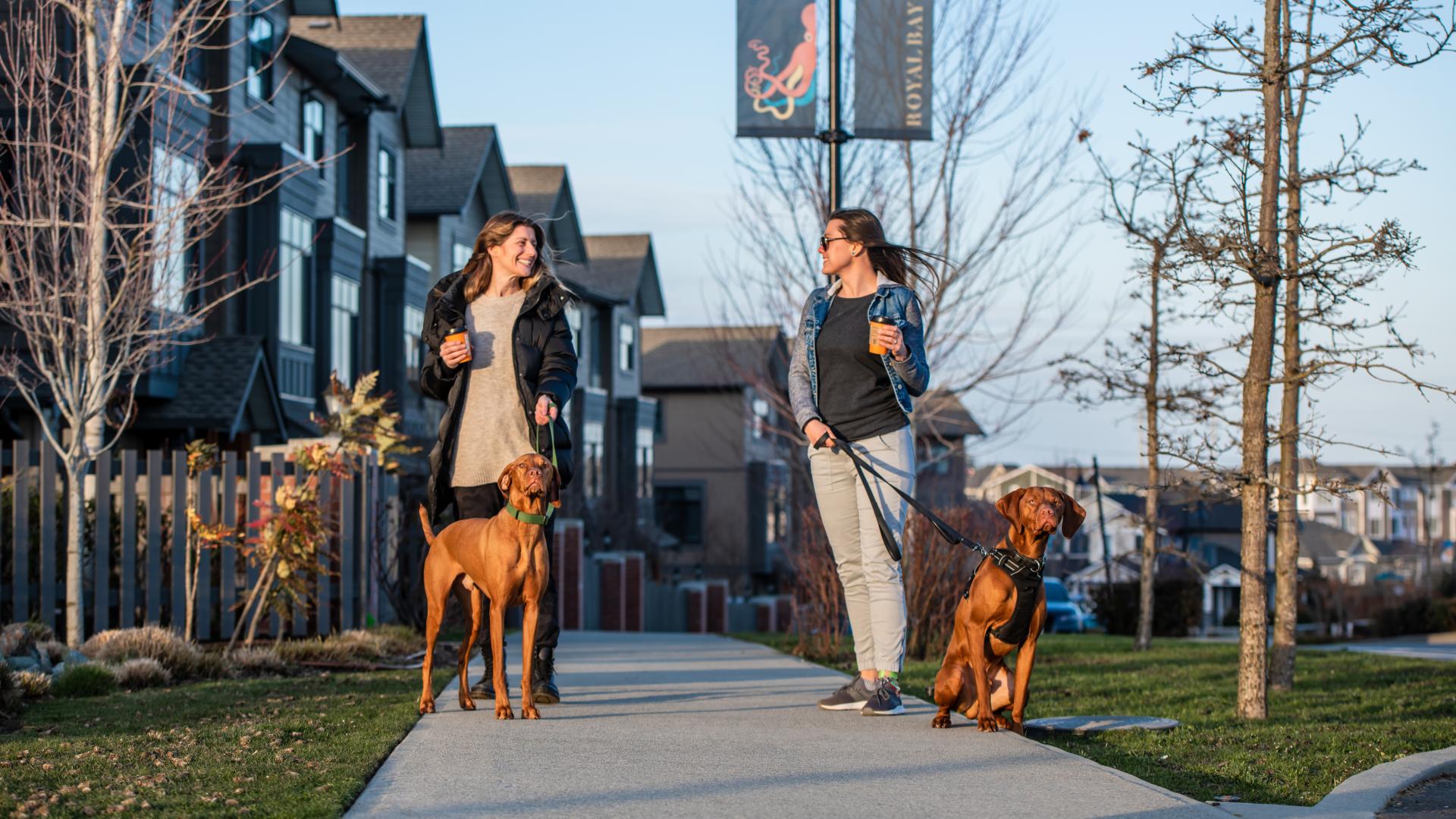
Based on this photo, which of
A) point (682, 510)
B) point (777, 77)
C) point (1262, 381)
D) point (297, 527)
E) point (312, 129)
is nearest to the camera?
point (1262, 381)

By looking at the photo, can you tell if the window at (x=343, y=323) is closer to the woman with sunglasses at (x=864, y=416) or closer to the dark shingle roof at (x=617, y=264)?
the dark shingle roof at (x=617, y=264)

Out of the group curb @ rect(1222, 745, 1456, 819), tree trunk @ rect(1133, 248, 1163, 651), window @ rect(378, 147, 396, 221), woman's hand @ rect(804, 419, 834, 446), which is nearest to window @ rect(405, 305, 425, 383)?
window @ rect(378, 147, 396, 221)

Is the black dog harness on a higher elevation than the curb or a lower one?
higher

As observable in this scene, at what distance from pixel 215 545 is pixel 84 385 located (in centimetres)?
148

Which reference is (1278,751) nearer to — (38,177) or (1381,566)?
(38,177)

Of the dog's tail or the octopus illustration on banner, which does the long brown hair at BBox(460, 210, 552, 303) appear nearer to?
the dog's tail

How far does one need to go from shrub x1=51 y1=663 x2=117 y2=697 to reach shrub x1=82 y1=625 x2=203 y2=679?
1.77 feet

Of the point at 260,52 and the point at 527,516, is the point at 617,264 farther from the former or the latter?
the point at 527,516

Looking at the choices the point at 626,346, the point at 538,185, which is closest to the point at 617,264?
the point at 626,346

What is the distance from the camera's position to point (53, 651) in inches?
323

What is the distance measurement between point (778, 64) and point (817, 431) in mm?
5040

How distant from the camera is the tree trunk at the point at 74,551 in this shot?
9.79m

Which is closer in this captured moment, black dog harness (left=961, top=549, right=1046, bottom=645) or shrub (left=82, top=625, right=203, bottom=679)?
black dog harness (left=961, top=549, right=1046, bottom=645)

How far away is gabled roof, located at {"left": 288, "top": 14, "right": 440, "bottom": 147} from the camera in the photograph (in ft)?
94.7
